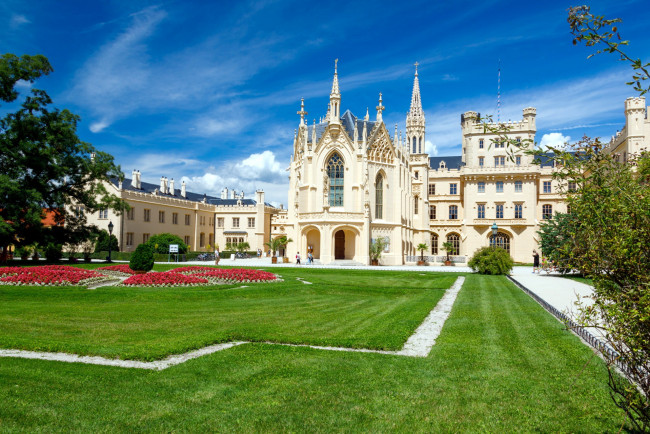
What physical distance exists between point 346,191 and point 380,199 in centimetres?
428

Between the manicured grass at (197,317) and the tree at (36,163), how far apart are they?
1548 cm

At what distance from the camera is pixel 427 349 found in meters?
9.06

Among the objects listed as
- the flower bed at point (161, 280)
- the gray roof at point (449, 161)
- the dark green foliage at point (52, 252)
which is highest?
the gray roof at point (449, 161)

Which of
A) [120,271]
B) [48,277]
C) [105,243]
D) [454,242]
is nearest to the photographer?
[48,277]

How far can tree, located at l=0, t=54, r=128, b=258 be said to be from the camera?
30656 millimetres

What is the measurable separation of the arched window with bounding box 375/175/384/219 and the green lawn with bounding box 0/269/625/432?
124 feet

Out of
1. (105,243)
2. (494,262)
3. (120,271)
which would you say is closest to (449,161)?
(494,262)

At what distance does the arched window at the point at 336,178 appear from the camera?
48.3 meters

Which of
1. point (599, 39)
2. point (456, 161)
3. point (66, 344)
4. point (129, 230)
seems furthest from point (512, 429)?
point (456, 161)

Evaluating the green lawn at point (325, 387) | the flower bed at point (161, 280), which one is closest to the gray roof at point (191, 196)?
the flower bed at point (161, 280)

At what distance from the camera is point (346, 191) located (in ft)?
156

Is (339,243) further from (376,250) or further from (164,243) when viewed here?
(164,243)

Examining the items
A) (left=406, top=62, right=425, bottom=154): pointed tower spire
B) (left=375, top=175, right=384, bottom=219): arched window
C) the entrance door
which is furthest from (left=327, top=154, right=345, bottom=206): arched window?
(left=406, top=62, right=425, bottom=154): pointed tower spire

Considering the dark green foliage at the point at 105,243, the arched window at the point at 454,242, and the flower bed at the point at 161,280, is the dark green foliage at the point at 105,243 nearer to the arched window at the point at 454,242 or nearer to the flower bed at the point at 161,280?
the flower bed at the point at 161,280
